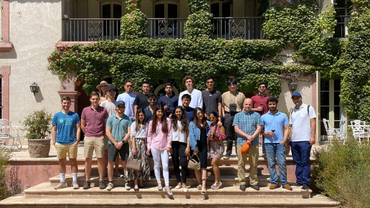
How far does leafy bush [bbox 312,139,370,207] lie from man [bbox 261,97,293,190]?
34.4 inches

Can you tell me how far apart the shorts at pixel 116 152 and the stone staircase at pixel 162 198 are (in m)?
0.58

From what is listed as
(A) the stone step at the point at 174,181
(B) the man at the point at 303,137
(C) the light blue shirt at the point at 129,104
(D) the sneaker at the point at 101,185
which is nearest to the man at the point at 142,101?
(C) the light blue shirt at the point at 129,104

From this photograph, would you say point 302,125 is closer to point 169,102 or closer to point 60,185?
point 169,102

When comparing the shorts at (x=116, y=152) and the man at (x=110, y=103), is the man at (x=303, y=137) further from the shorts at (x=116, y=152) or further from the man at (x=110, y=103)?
the man at (x=110, y=103)

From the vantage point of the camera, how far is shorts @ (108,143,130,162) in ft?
23.3

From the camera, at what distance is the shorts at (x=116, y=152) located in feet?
23.3

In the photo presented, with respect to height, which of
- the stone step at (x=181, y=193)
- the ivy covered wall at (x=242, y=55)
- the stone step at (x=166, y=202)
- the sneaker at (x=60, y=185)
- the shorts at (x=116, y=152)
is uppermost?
the ivy covered wall at (x=242, y=55)

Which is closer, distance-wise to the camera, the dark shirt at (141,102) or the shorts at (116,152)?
the shorts at (116,152)

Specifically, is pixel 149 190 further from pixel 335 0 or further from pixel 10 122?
pixel 335 0

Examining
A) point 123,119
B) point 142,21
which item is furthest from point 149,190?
point 142,21

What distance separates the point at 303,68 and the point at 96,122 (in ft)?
26.6

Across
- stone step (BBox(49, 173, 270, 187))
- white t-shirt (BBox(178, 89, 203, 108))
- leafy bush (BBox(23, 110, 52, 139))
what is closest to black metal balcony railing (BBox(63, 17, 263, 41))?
leafy bush (BBox(23, 110, 52, 139))

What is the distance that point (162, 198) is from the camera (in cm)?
700

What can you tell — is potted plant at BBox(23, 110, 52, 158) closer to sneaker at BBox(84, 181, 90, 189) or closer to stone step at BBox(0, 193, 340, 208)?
stone step at BBox(0, 193, 340, 208)
